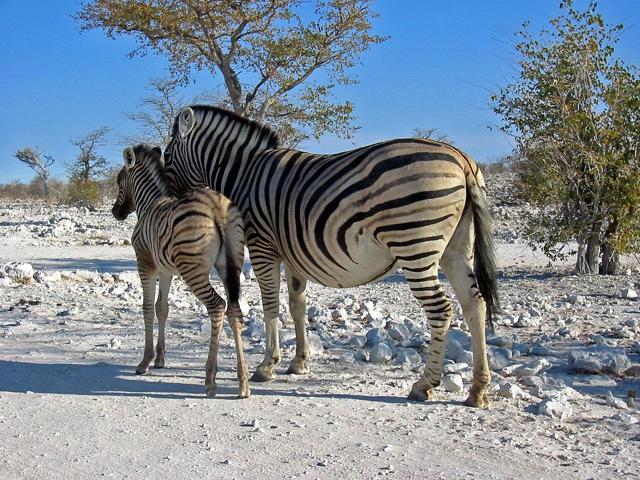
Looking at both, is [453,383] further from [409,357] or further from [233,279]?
[233,279]

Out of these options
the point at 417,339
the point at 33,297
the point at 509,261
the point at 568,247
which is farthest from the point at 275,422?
the point at 568,247

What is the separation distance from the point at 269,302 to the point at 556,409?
2.44m

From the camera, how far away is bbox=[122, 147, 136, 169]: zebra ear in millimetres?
6793

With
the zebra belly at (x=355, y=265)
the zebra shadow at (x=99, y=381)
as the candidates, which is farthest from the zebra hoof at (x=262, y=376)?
the zebra belly at (x=355, y=265)

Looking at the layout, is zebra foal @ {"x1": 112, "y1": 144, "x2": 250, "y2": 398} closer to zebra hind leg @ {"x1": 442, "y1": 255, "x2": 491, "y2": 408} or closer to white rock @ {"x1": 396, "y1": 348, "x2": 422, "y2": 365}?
zebra hind leg @ {"x1": 442, "y1": 255, "x2": 491, "y2": 408}

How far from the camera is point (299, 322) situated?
6.45 metres

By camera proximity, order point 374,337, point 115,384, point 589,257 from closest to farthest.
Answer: point 115,384 → point 374,337 → point 589,257

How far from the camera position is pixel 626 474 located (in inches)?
154

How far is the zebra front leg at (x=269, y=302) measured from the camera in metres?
6.08

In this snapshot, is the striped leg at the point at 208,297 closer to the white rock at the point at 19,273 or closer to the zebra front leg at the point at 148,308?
the zebra front leg at the point at 148,308

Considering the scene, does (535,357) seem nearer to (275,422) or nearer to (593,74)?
(275,422)

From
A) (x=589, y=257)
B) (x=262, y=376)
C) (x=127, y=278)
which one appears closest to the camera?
(x=262, y=376)

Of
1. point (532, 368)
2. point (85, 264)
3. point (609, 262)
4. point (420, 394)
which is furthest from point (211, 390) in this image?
point (85, 264)

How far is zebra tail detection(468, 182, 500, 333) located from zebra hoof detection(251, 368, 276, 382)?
72.6 inches
